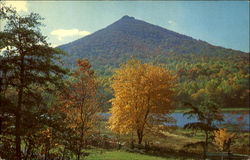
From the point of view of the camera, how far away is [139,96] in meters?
34.4

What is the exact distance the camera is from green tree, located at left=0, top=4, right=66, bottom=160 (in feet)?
46.4

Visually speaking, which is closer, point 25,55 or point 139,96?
point 25,55

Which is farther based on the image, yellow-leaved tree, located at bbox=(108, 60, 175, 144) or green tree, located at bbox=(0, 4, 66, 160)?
yellow-leaved tree, located at bbox=(108, 60, 175, 144)

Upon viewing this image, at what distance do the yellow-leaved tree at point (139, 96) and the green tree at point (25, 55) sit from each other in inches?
760

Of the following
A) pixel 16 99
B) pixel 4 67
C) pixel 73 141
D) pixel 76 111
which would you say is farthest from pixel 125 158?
pixel 4 67

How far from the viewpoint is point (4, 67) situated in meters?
13.4

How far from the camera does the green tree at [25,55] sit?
557 inches

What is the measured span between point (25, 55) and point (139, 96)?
21.2m

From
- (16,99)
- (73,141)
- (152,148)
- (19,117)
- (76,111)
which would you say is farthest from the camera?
(152,148)

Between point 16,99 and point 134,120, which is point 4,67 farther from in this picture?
point 134,120

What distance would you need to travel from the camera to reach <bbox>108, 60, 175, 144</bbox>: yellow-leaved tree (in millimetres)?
34156

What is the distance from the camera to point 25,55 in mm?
14625

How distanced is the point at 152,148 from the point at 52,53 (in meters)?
21.9

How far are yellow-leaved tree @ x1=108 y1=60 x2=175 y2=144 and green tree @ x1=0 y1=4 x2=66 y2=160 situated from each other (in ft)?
63.3
